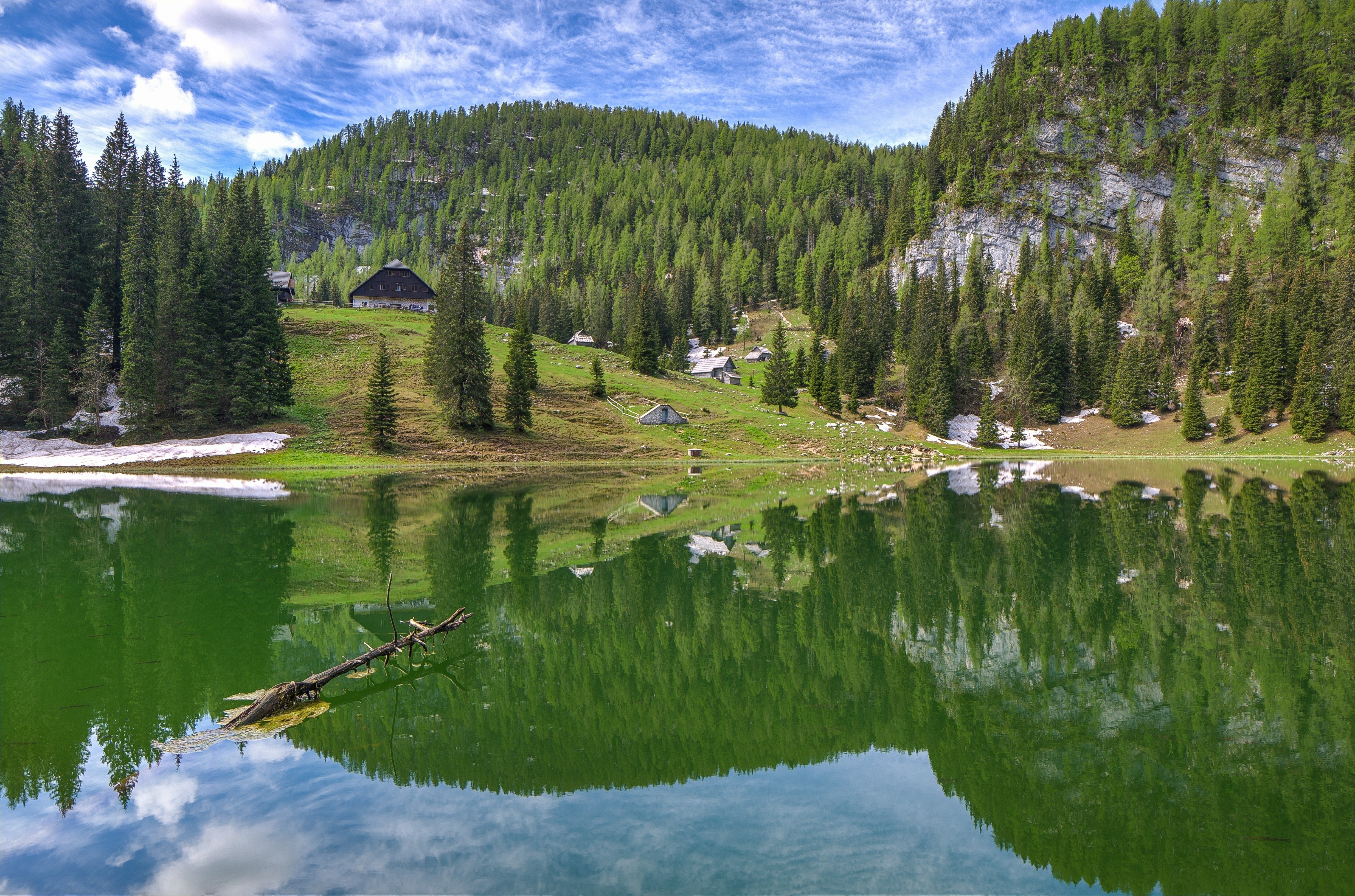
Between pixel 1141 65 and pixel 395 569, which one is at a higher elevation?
pixel 1141 65

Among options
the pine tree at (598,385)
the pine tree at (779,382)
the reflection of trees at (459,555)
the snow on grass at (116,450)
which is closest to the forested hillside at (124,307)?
the snow on grass at (116,450)

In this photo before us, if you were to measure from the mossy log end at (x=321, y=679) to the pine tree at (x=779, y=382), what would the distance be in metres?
75.4

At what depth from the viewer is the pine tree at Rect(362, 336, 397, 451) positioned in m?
57.4

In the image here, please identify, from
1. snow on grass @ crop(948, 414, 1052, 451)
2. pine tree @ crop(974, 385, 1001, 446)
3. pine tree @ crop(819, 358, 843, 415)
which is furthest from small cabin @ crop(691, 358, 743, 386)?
pine tree @ crop(974, 385, 1001, 446)

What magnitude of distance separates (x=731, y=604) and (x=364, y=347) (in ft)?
257

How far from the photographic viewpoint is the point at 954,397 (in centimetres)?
9406

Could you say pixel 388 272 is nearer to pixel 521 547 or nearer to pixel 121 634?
pixel 521 547

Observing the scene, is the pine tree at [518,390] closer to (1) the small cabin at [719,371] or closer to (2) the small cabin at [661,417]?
(2) the small cabin at [661,417]

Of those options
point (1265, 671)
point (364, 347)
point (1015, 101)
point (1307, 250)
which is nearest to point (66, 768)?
point (1265, 671)

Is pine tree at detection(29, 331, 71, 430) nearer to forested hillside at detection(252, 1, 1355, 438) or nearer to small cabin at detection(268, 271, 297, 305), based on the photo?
small cabin at detection(268, 271, 297, 305)

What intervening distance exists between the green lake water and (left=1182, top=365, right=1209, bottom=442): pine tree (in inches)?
2729

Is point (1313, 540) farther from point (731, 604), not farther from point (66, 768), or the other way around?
point (66, 768)

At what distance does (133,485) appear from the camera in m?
40.5

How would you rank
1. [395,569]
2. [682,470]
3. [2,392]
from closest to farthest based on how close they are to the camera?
[395,569] < [2,392] < [682,470]
